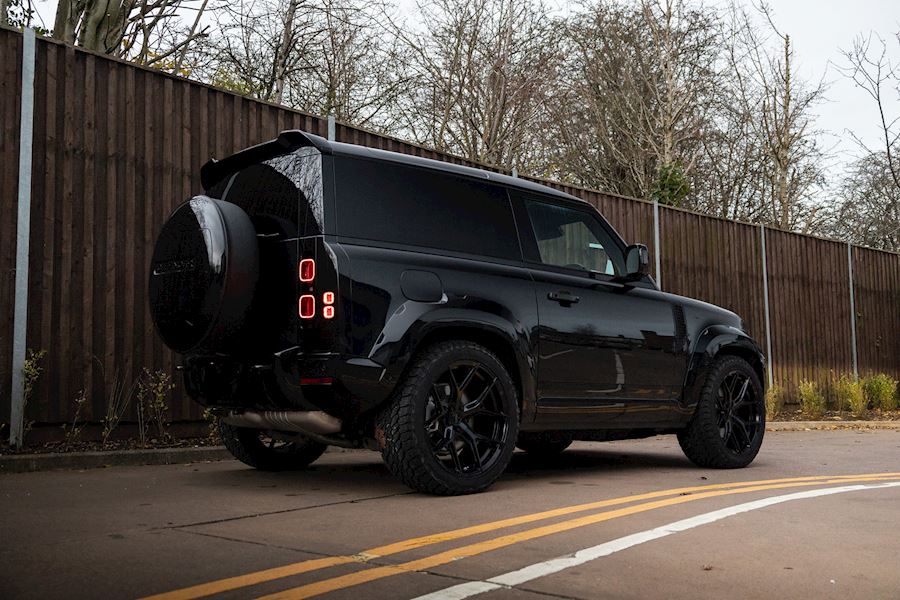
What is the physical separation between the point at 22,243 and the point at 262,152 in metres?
2.55

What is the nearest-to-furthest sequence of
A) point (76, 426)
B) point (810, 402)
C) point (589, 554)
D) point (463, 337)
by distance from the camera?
point (589, 554) → point (463, 337) → point (76, 426) → point (810, 402)

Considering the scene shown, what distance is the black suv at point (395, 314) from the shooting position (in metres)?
5.25

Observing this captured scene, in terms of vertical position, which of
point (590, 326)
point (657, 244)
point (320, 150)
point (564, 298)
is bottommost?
point (590, 326)

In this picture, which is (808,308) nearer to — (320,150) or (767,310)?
(767,310)

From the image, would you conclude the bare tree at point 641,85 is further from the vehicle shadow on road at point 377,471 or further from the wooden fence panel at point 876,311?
the vehicle shadow on road at point 377,471

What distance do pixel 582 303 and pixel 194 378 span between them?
264 centimetres

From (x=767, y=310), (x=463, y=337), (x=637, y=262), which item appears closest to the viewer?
(x=463, y=337)

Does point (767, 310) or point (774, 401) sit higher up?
point (767, 310)

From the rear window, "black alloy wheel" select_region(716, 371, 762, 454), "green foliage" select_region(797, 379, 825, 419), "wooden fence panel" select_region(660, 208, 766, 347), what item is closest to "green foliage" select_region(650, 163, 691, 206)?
"wooden fence panel" select_region(660, 208, 766, 347)

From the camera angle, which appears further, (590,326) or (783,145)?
(783,145)

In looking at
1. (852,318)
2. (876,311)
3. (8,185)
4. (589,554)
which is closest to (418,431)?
(589,554)

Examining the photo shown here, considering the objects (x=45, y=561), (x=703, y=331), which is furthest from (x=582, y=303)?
(x=45, y=561)

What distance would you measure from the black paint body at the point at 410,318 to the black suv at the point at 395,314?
0.04 ft

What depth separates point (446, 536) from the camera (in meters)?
4.27
